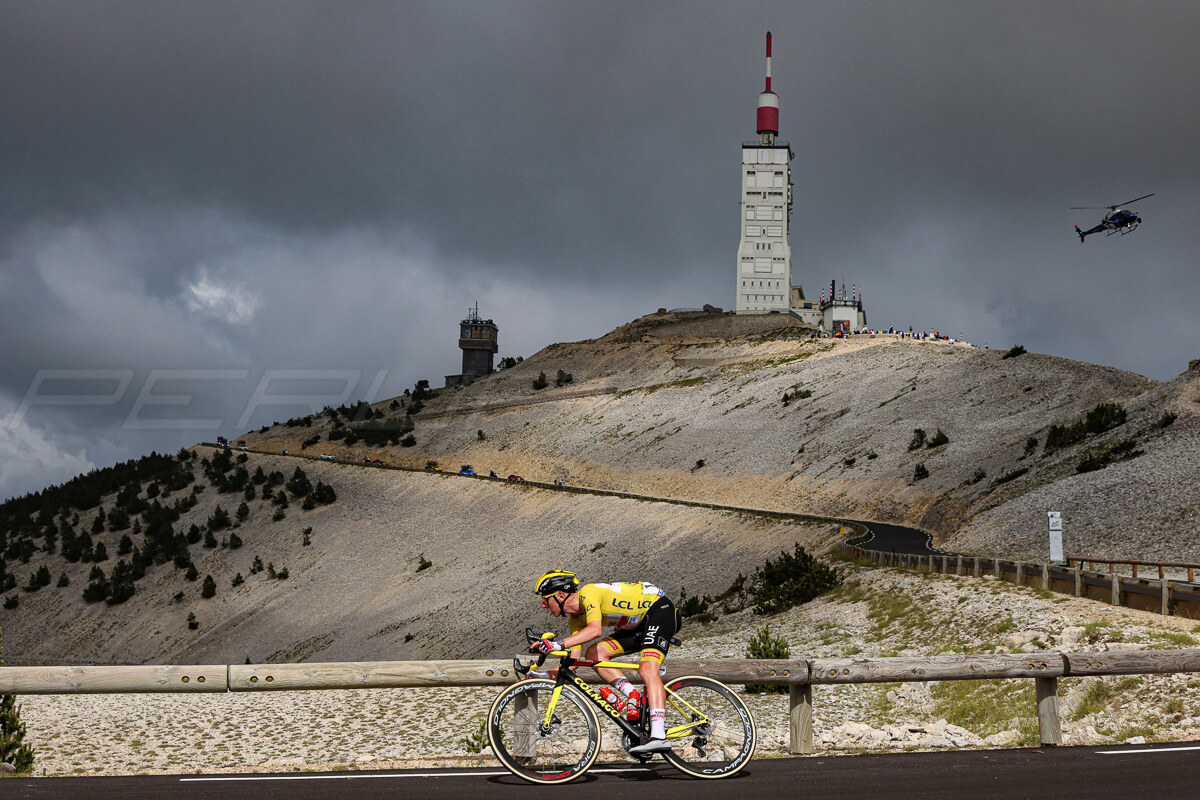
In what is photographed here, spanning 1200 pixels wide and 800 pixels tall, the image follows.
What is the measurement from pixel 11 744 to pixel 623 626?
25.5ft

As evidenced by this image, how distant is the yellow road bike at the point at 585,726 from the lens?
28.4 ft

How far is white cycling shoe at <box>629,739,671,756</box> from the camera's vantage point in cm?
864

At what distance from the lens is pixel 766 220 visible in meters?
169

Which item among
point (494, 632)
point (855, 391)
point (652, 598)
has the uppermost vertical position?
point (855, 391)

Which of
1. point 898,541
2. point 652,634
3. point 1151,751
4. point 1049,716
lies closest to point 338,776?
point 652,634

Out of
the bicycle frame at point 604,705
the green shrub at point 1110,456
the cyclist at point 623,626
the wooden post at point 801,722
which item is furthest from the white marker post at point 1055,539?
the cyclist at point 623,626

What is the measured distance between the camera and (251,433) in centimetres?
13650

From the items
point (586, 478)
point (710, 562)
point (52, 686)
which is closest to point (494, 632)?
point (710, 562)

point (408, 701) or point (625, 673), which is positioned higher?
point (625, 673)

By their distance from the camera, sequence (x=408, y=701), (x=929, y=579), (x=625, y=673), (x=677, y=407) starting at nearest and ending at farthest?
(x=625, y=673)
(x=408, y=701)
(x=929, y=579)
(x=677, y=407)

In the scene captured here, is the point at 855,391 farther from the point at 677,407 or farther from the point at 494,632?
the point at 494,632

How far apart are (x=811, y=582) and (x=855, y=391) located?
58562mm

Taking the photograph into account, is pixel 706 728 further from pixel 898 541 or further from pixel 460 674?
pixel 898 541

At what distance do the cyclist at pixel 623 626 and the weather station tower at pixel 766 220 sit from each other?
156m
